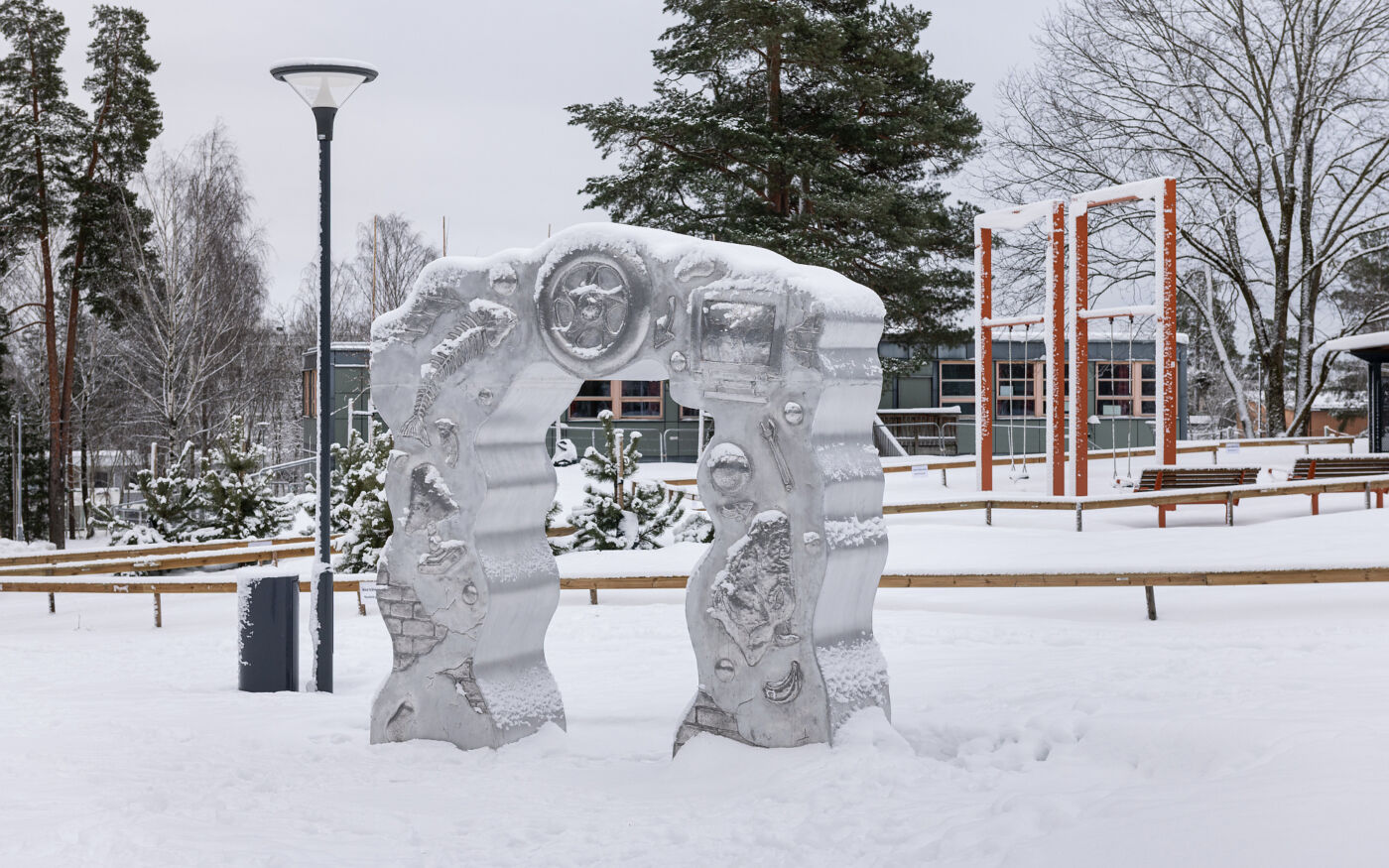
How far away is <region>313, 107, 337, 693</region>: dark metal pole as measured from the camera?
8203 millimetres

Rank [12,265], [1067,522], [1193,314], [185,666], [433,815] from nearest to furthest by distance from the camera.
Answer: [433,815] → [185,666] → [1067,522] → [12,265] → [1193,314]

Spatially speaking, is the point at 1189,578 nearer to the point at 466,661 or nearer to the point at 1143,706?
the point at 1143,706

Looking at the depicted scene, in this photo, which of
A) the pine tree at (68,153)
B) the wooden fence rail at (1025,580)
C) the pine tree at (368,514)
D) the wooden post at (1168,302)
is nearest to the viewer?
the wooden fence rail at (1025,580)

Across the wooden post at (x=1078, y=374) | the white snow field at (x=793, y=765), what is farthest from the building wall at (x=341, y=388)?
the white snow field at (x=793, y=765)

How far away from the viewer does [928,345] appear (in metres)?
24.6

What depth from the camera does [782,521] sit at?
244 inches

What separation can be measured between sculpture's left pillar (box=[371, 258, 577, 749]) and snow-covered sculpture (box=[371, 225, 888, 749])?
0.01 meters

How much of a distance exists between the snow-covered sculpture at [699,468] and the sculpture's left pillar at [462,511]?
1 centimetres

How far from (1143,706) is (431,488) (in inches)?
161

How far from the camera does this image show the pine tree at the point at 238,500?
1720 cm

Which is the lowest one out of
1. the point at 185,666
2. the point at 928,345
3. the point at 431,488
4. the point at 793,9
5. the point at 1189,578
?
the point at 185,666

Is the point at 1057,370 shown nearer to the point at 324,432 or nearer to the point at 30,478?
the point at 324,432

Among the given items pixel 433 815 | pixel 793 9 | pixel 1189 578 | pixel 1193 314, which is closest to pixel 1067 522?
pixel 1189 578

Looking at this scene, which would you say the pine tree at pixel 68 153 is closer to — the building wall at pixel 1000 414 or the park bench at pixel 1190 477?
the building wall at pixel 1000 414
